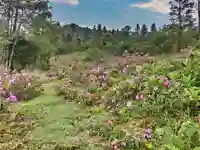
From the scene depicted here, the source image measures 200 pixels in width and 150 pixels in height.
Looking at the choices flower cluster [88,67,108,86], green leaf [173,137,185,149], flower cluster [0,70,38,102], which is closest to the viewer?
green leaf [173,137,185,149]

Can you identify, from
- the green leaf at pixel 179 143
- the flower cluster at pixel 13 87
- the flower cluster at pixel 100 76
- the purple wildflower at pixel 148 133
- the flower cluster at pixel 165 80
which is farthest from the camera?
the flower cluster at pixel 100 76

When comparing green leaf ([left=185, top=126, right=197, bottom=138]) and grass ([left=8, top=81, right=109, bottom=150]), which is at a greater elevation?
green leaf ([left=185, top=126, right=197, bottom=138])

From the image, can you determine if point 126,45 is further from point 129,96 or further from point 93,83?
point 129,96

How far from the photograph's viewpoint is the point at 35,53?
39.6 feet

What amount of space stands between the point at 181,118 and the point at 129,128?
29.4 inches

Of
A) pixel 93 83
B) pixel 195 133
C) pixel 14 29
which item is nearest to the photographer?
pixel 195 133

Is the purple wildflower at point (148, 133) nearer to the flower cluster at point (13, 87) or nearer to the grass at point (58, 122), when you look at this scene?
the grass at point (58, 122)

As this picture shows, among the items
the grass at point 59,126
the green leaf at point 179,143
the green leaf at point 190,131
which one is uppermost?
the green leaf at point 190,131

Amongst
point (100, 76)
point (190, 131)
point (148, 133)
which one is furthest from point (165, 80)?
point (100, 76)

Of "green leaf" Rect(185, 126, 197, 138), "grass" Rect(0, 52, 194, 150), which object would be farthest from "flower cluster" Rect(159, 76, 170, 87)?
"green leaf" Rect(185, 126, 197, 138)

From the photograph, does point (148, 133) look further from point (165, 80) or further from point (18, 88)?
point (18, 88)

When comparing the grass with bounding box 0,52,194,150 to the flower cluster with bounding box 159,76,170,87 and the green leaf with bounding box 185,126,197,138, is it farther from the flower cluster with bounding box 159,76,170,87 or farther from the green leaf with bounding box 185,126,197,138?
the flower cluster with bounding box 159,76,170,87

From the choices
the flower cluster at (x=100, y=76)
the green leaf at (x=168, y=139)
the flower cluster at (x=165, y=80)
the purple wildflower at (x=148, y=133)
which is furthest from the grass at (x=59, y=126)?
the flower cluster at (x=100, y=76)

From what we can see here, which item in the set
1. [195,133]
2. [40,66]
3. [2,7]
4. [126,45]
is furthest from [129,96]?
[126,45]
